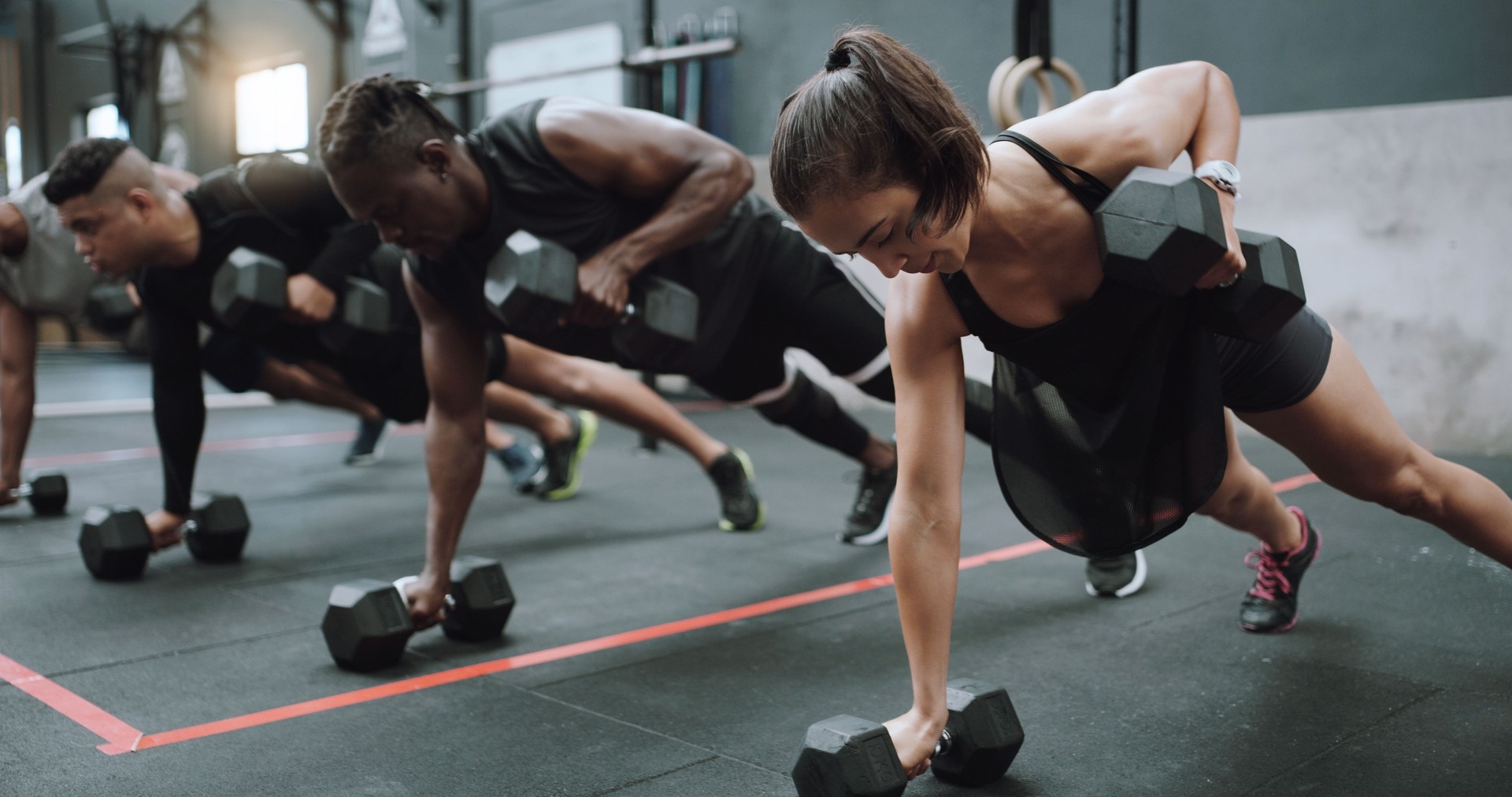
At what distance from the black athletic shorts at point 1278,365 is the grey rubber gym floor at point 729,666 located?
466 mm

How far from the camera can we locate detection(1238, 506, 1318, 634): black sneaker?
198 cm

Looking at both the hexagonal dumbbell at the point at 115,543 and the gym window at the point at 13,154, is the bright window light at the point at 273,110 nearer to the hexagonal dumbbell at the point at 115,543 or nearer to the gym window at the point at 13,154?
the gym window at the point at 13,154

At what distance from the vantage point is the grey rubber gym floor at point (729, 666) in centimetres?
143

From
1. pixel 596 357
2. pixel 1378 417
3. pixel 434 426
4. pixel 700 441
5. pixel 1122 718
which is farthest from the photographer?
pixel 700 441

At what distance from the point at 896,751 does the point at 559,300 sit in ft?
2.88

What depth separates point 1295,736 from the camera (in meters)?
1.52

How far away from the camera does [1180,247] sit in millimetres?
1097

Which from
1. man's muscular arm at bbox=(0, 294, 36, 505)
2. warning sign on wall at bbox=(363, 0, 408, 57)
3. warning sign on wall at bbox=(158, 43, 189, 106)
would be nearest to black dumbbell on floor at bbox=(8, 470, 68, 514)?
man's muscular arm at bbox=(0, 294, 36, 505)

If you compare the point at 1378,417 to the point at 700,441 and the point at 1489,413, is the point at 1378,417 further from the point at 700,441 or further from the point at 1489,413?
the point at 1489,413

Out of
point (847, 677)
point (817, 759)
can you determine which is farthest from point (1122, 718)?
point (817, 759)

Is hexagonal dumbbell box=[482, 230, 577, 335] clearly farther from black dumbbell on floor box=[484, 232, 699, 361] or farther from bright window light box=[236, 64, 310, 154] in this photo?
bright window light box=[236, 64, 310, 154]

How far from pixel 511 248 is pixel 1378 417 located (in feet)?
4.10

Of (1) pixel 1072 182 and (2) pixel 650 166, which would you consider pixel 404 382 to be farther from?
(1) pixel 1072 182

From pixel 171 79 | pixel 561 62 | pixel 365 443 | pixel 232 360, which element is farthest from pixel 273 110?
pixel 232 360
